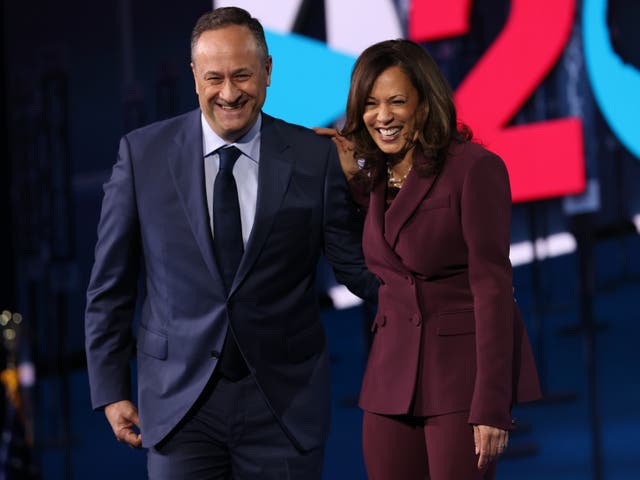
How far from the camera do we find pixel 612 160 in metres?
3.72

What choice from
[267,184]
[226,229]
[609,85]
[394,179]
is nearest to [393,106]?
[394,179]

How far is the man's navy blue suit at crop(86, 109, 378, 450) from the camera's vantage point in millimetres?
1757

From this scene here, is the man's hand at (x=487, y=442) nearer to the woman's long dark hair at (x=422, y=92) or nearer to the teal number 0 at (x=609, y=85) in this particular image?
the woman's long dark hair at (x=422, y=92)

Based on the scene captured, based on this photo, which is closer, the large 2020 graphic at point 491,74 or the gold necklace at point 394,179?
the gold necklace at point 394,179

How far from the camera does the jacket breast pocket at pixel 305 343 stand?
71.6 inches

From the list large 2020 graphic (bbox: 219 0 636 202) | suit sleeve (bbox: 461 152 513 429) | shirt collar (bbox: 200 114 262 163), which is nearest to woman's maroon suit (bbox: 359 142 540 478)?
suit sleeve (bbox: 461 152 513 429)

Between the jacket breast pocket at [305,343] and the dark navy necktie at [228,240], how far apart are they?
98 millimetres

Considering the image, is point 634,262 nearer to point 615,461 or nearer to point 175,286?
point 615,461

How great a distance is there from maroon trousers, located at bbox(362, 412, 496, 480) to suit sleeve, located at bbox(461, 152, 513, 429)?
0.19 feet

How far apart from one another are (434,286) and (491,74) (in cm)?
217

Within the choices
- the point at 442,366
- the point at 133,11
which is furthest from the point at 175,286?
the point at 133,11

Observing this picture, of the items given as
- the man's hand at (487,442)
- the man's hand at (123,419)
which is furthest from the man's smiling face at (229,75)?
the man's hand at (487,442)

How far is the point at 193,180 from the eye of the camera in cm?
177

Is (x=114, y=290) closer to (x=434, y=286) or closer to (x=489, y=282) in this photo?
(x=434, y=286)
